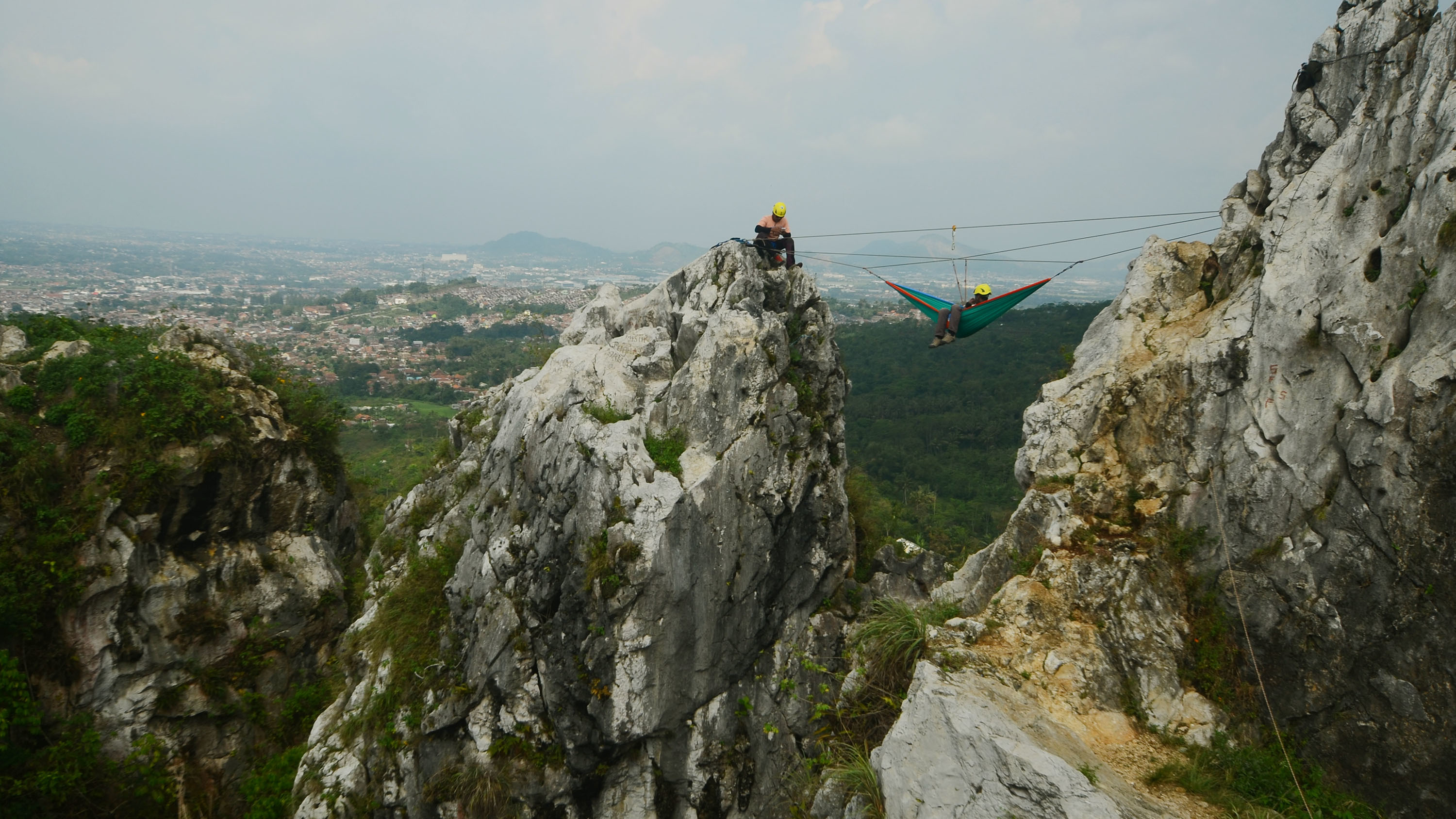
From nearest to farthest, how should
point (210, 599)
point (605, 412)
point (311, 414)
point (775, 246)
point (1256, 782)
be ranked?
point (1256, 782) → point (605, 412) → point (210, 599) → point (775, 246) → point (311, 414)

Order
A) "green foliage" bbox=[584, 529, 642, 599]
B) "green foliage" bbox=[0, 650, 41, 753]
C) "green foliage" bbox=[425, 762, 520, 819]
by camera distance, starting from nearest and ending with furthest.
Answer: "green foliage" bbox=[0, 650, 41, 753] → "green foliage" bbox=[425, 762, 520, 819] → "green foliage" bbox=[584, 529, 642, 599]

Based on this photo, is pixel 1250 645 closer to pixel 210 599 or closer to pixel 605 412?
pixel 605 412

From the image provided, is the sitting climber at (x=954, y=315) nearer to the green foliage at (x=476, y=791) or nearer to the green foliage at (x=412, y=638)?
the green foliage at (x=412, y=638)

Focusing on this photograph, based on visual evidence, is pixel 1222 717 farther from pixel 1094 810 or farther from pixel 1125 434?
pixel 1125 434

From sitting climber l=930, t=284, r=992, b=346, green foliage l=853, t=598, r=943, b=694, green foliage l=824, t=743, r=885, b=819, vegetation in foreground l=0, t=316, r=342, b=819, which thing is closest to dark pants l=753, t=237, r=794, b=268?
sitting climber l=930, t=284, r=992, b=346

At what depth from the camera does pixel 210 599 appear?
13625mm

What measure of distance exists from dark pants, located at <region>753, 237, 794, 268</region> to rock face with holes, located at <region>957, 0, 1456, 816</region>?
8158mm

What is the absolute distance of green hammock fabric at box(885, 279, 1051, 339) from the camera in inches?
540

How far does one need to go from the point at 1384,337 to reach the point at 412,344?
8834 centimetres

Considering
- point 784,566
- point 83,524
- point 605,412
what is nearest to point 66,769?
point 83,524

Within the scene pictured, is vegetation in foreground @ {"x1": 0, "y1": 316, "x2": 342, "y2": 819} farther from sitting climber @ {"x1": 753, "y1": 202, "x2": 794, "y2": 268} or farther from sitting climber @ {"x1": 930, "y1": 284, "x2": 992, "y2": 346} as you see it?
sitting climber @ {"x1": 930, "y1": 284, "x2": 992, "y2": 346}

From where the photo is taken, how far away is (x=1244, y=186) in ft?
36.0

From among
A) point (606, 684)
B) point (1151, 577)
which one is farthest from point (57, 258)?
point (1151, 577)

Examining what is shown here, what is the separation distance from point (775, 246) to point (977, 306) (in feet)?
18.1
